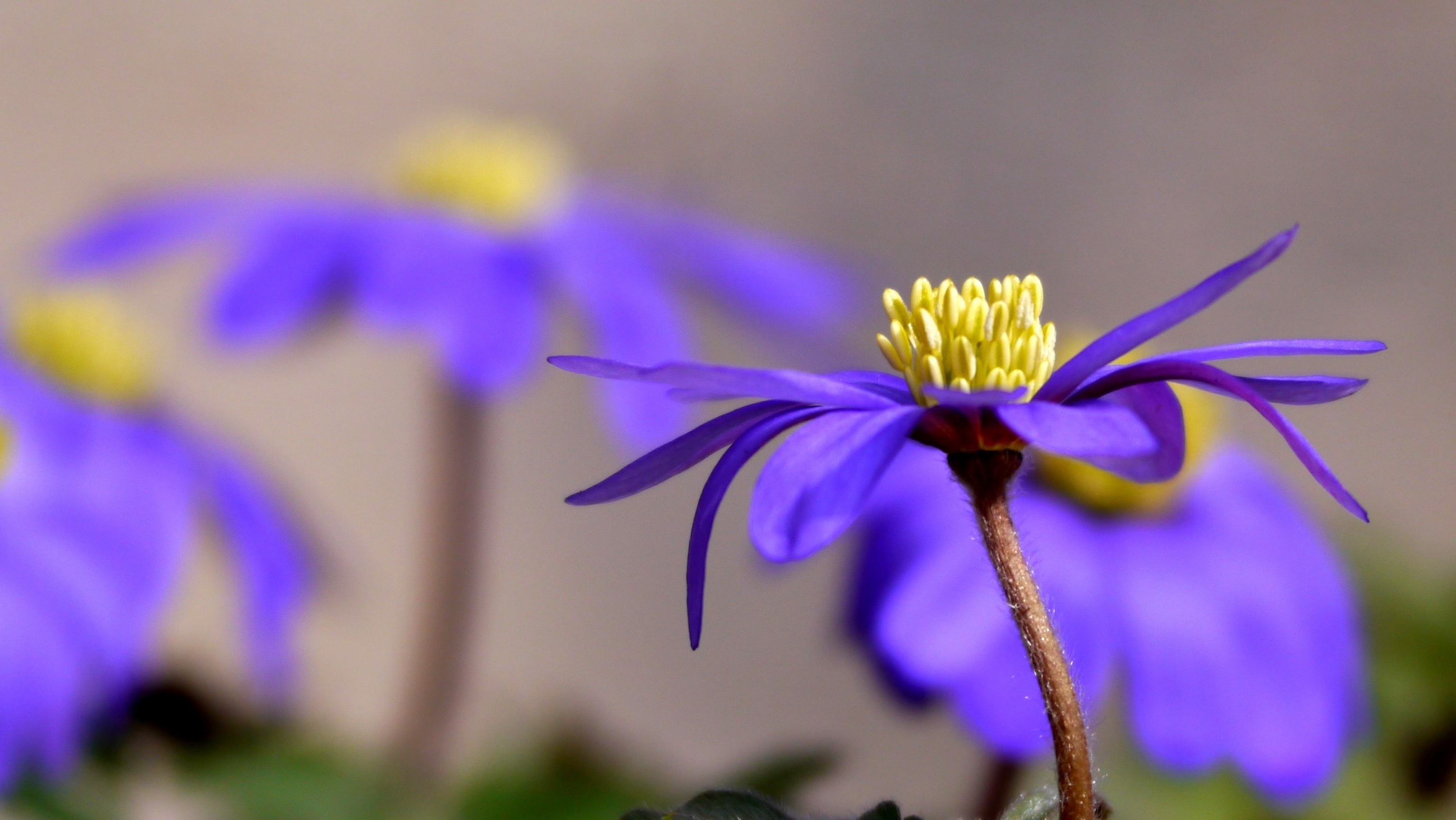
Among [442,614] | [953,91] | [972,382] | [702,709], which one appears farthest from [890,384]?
[953,91]

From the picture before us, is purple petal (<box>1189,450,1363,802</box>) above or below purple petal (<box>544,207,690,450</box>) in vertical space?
below

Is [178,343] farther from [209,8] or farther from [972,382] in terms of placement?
[972,382]

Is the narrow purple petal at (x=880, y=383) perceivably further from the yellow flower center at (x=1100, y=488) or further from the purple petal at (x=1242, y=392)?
the yellow flower center at (x=1100, y=488)

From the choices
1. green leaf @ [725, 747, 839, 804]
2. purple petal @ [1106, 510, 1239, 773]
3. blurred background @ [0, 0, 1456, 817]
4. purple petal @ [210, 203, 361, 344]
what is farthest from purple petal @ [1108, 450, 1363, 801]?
blurred background @ [0, 0, 1456, 817]

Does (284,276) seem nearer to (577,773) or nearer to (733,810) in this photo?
(577,773)

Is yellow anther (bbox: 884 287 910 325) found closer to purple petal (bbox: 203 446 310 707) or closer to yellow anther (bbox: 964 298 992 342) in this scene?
yellow anther (bbox: 964 298 992 342)
